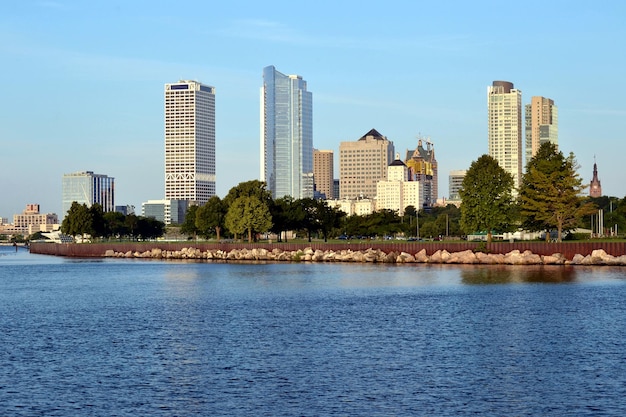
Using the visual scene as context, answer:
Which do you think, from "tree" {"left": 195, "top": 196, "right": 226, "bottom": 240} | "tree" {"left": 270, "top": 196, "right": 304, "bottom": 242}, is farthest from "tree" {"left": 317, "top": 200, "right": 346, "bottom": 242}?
"tree" {"left": 195, "top": 196, "right": 226, "bottom": 240}

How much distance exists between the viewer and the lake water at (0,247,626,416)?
92.4 feet

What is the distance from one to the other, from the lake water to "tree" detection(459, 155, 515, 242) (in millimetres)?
39400

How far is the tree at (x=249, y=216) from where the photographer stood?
475ft

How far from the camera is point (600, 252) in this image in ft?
300

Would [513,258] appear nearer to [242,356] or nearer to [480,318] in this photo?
[480,318]

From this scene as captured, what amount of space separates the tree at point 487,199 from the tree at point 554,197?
2599 mm

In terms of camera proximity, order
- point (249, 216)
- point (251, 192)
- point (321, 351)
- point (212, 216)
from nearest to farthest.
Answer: point (321, 351) < point (249, 216) < point (251, 192) < point (212, 216)

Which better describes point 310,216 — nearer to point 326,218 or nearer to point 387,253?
point 326,218

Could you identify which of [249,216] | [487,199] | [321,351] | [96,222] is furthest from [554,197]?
[96,222]

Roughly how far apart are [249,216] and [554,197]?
55.9 metres

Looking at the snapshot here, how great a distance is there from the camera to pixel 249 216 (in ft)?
473

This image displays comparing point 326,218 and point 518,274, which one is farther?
point 326,218

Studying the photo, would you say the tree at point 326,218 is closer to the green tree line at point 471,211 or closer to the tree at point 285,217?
the green tree line at point 471,211

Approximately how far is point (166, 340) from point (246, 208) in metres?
104
